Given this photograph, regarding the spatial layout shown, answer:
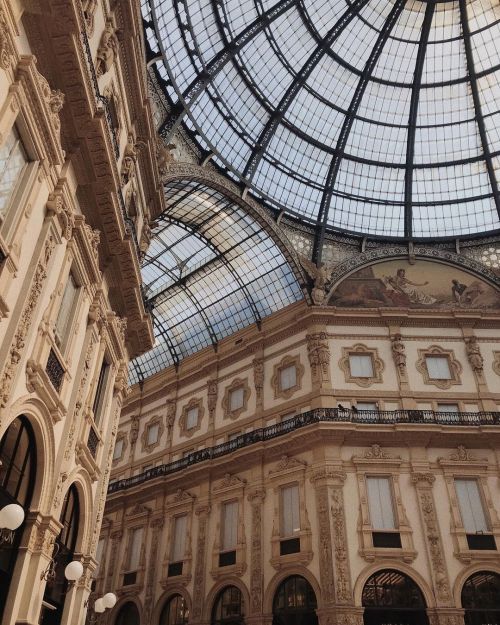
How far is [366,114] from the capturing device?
116 feet

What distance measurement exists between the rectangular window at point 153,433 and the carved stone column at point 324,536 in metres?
14.2

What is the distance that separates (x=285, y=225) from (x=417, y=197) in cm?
948

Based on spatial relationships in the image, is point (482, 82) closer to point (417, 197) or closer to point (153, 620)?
point (417, 197)

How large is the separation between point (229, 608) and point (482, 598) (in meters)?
11.4

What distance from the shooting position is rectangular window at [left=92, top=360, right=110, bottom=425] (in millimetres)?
18141

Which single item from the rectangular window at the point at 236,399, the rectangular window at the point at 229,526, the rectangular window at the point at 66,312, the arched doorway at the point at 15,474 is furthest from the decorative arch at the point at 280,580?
the rectangular window at the point at 66,312

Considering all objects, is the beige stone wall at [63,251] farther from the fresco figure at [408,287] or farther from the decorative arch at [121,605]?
the fresco figure at [408,287]

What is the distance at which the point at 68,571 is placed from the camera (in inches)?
479

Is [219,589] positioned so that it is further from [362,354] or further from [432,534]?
[362,354]

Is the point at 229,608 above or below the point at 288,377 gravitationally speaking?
below

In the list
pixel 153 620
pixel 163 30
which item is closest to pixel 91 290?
pixel 163 30

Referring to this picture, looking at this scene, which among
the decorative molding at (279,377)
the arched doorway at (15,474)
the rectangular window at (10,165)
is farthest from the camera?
the decorative molding at (279,377)

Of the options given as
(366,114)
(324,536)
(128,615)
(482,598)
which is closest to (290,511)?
(324,536)

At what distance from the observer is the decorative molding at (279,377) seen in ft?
97.4
